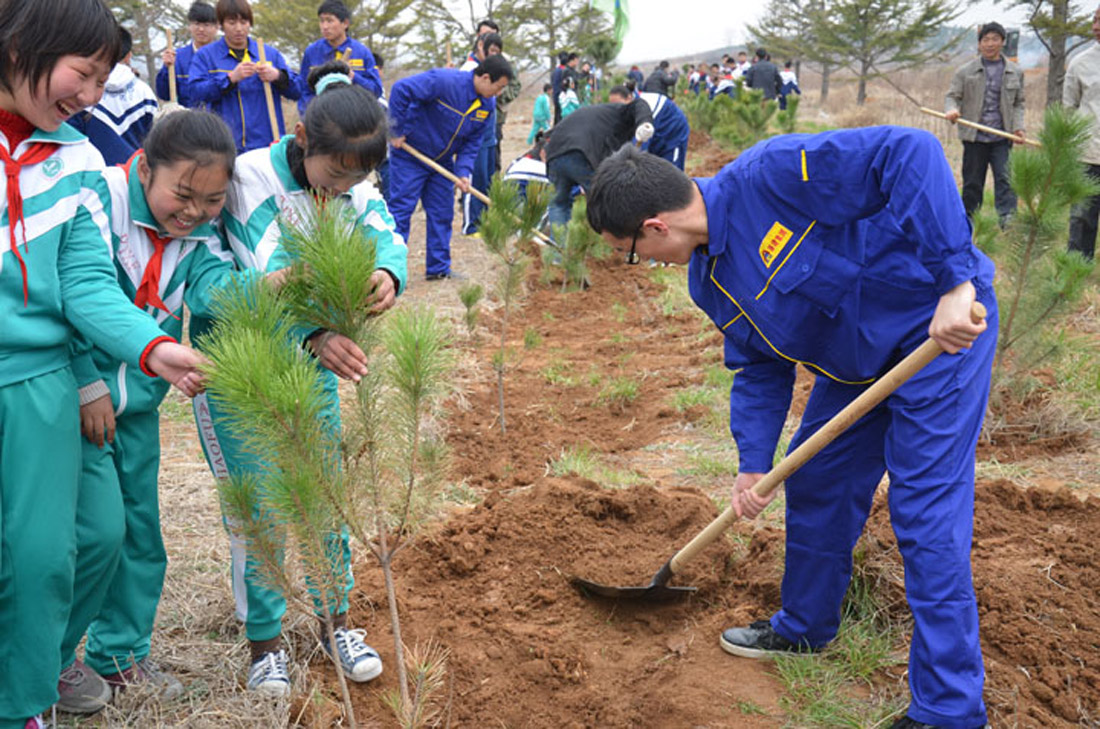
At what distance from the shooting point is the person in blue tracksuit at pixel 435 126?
7215 mm

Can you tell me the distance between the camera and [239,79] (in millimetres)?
5672

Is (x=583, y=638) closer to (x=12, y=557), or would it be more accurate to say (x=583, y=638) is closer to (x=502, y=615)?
(x=502, y=615)

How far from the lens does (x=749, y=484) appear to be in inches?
97.4

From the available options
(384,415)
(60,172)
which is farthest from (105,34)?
(384,415)

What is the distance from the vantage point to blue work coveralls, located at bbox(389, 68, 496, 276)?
725 cm

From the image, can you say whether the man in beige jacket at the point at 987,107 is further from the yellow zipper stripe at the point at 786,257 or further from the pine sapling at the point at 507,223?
the yellow zipper stripe at the point at 786,257

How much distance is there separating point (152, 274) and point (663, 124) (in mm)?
7043

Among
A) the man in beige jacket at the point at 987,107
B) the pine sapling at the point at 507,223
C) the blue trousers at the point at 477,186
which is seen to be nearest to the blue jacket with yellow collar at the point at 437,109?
the blue trousers at the point at 477,186

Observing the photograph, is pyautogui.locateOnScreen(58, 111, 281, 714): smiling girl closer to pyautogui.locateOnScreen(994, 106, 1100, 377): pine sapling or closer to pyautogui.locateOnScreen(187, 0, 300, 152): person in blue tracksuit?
pyautogui.locateOnScreen(994, 106, 1100, 377): pine sapling

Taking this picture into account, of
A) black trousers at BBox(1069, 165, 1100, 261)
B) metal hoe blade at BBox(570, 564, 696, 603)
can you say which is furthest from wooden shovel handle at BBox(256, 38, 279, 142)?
black trousers at BBox(1069, 165, 1100, 261)

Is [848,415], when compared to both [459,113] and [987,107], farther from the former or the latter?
[987,107]

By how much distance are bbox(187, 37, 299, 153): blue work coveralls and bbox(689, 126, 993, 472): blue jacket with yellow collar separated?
443 cm

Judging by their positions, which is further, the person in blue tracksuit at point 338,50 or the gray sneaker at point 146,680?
the person in blue tracksuit at point 338,50

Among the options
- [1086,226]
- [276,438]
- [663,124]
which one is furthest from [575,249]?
[276,438]
